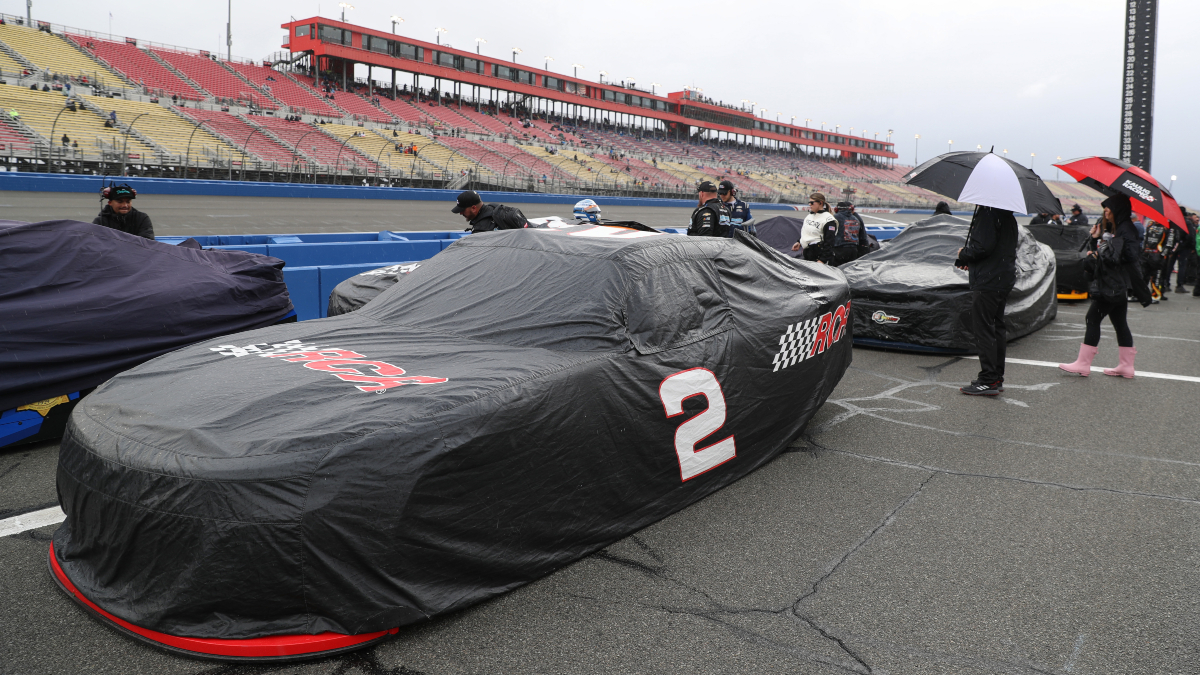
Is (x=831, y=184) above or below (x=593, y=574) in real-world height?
above

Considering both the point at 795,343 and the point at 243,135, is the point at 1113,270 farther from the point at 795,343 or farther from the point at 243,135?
the point at 243,135

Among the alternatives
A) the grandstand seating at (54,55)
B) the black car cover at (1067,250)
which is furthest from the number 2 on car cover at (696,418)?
Result: the grandstand seating at (54,55)

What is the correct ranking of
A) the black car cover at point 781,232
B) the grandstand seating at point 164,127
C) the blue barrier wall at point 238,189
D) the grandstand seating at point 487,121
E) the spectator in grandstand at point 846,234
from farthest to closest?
the grandstand seating at point 487,121
the grandstand seating at point 164,127
the blue barrier wall at point 238,189
the black car cover at point 781,232
the spectator in grandstand at point 846,234

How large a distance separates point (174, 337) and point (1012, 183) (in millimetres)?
5794

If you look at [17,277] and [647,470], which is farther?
[17,277]

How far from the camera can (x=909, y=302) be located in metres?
7.45

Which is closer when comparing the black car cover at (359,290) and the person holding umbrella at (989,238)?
the person holding umbrella at (989,238)

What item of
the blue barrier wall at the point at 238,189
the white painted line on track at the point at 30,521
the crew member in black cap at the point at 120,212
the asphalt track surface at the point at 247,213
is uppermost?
the blue barrier wall at the point at 238,189

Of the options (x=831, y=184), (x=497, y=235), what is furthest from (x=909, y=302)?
(x=831, y=184)

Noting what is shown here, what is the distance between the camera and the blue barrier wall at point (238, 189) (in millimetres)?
21297

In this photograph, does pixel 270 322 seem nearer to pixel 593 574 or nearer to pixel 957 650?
pixel 593 574

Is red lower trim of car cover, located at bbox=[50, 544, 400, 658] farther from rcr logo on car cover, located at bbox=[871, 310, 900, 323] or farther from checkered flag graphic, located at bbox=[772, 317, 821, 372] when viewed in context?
rcr logo on car cover, located at bbox=[871, 310, 900, 323]

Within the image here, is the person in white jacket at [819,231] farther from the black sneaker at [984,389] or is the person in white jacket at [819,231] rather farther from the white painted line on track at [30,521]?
the white painted line on track at [30,521]

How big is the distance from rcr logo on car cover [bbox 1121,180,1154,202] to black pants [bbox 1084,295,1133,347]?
0.91m
